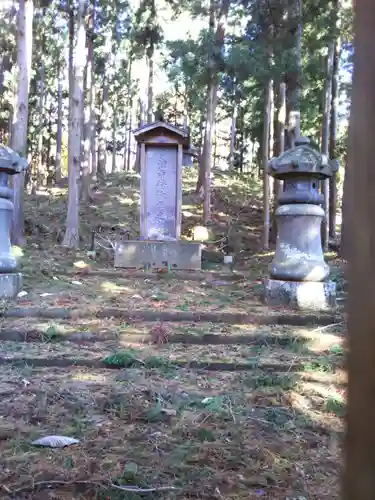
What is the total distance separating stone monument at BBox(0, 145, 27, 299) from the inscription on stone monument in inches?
177

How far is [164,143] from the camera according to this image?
1103cm

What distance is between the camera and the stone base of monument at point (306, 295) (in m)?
6.21

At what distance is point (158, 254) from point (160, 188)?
1799 mm

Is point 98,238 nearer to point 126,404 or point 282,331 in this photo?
point 282,331

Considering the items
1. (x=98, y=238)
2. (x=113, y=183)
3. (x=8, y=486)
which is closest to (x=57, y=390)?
(x=8, y=486)

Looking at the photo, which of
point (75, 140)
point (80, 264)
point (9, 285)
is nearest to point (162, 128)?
point (75, 140)

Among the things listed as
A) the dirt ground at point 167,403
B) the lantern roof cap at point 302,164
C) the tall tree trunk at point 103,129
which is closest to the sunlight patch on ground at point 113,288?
the dirt ground at point 167,403

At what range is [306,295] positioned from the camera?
623 centimetres

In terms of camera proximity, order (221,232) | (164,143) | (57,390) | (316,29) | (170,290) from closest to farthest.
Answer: (57,390) → (170,290) → (164,143) → (316,29) → (221,232)

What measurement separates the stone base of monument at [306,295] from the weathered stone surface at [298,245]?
11cm

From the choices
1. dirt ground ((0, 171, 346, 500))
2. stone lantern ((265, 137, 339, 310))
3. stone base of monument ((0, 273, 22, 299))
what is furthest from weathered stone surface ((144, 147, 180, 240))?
stone base of monument ((0, 273, 22, 299))

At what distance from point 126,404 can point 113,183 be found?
795 inches

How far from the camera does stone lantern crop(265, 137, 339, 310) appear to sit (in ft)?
20.6

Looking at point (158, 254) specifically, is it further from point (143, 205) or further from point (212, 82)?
point (212, 82)
